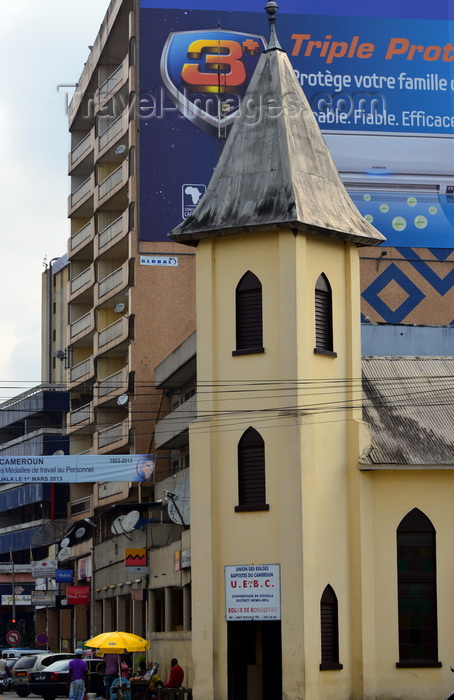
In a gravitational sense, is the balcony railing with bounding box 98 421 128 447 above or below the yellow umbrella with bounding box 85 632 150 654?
above

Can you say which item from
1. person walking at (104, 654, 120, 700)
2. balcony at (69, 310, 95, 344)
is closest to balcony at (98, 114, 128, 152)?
balcony at (69, 310, 95, 344)

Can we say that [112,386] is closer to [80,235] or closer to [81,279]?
[81,279]

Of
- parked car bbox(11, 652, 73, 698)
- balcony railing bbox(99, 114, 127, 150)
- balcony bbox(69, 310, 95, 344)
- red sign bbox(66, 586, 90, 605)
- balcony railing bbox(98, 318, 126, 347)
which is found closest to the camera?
parked car bbox(11, 652, 73, 698)

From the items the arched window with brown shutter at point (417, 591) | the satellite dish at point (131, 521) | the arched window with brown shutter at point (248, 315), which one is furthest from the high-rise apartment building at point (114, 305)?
the arched window with brown shutter at point (248, 315)

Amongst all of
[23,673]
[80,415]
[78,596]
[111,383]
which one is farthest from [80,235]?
[23,673]

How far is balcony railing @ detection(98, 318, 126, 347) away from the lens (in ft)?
218

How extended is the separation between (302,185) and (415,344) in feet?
65.6

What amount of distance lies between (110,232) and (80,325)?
28.4 ft

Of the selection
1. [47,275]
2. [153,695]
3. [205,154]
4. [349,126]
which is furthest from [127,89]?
[47,275]

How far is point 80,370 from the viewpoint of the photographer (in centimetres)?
7512

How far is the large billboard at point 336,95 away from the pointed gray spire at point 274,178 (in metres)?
25.6

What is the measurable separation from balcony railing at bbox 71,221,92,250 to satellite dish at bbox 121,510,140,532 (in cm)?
2379

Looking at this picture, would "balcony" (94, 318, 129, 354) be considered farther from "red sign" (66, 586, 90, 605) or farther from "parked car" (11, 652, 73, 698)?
"parked car" (11, 652, 73, 698)

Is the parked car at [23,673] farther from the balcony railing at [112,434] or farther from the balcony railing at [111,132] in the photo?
the balcony railing at [111,132]
